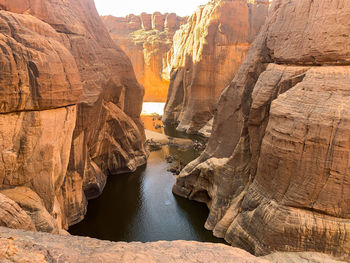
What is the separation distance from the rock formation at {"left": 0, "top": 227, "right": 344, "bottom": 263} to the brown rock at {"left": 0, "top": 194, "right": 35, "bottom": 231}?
1.33m

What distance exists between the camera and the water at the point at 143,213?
12.5 m

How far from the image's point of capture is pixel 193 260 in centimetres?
505

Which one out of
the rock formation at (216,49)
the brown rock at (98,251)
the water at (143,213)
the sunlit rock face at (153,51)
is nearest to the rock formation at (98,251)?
the brown rock at (98,251)

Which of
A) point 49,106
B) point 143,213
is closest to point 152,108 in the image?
point 143,213

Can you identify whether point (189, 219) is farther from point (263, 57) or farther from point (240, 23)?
point (240, 23)

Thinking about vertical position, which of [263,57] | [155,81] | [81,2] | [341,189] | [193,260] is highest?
[81,2]

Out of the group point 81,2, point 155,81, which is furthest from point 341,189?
point 155,81

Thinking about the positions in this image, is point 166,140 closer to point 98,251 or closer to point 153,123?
point 153,123

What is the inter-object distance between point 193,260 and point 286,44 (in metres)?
9.11

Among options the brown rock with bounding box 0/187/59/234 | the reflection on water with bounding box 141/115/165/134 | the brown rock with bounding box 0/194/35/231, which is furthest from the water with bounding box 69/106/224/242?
the reflection on water with bounding box 141/115/165/134

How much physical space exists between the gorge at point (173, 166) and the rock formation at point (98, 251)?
0.03 meters

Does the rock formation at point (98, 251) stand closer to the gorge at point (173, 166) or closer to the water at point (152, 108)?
the gorge at point (173, 166)

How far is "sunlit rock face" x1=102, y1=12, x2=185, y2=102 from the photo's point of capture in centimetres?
4847

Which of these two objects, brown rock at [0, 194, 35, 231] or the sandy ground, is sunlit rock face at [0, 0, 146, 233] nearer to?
brown rock at [0, 194, 35, 231]
